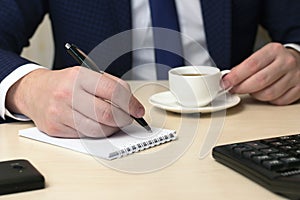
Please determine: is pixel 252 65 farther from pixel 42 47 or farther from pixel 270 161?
pixel 42 47

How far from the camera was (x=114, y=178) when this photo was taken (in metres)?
0.76

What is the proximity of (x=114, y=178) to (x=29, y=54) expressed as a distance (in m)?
1.60

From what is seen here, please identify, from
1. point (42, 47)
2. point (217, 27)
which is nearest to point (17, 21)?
point (217, 27)

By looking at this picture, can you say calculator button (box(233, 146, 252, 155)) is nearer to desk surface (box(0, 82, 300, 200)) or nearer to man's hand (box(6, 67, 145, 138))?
desk surface (box(0, 82, 300, 200))

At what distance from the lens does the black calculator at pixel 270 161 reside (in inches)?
26.7

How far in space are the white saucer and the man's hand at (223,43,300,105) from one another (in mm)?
27

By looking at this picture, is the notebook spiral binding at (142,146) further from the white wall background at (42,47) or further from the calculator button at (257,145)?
the white wall background at (42,47)

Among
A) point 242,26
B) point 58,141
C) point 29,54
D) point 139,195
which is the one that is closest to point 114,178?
point 139,195

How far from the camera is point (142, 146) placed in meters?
0.86

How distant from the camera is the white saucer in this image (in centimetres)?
103

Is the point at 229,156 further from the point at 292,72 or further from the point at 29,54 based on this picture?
the point at 29,54

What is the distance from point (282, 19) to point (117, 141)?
83 centimetres

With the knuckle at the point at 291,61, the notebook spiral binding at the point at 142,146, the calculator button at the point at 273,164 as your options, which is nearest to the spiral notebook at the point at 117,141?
the notebook spiral binding at the point at 142,146

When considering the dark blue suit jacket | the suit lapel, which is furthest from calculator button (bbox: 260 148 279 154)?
the suit lapel
